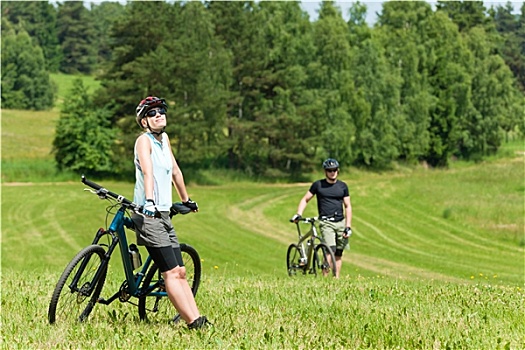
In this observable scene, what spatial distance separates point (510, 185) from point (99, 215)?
24919 millimetres

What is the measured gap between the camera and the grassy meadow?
6.70m

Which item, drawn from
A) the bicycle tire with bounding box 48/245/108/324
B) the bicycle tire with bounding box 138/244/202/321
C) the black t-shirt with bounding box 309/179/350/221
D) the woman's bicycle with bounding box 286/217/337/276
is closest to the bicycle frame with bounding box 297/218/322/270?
the woman's bicycle with bounding box 286/217/337/276

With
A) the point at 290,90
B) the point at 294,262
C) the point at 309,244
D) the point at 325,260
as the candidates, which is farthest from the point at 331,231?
the point at 290,90

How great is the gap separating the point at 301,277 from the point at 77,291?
6.25 meters

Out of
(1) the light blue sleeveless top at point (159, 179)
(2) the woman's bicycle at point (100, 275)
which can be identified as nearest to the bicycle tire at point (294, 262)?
(2) the woman's bicycle at point (100, 275)

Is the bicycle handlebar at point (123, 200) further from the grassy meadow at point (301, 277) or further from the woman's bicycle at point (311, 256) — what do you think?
the woman's bicycle at point (311, 256)

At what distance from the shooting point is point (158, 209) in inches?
276

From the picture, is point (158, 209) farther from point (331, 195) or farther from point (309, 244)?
point (309, 244)

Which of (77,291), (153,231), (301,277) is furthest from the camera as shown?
(301,277)

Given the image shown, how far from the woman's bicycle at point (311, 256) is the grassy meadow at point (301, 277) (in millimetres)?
593

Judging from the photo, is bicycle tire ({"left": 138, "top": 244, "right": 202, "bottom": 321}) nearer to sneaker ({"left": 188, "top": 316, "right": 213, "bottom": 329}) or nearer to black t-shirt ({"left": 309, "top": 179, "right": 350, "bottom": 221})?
sneaker ({"left": 188, "top": 316, "right": 213, "bottom": 329})

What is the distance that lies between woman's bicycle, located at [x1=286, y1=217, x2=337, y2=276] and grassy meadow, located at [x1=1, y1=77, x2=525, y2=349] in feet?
1.95

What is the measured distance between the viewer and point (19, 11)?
5089 inches

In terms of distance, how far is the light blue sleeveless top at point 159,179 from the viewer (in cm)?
704
